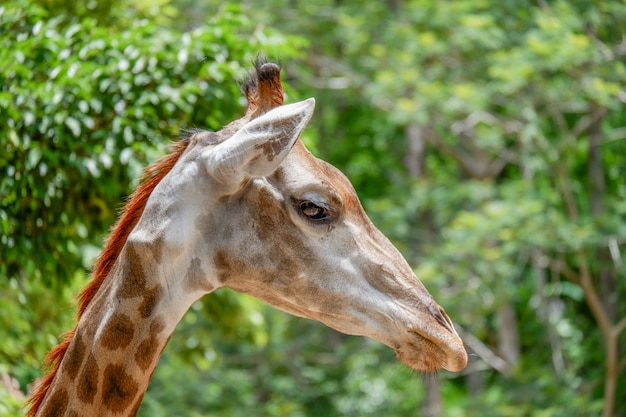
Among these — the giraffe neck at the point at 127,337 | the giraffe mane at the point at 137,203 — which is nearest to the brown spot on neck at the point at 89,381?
the giraffe neck at the point at 127,337

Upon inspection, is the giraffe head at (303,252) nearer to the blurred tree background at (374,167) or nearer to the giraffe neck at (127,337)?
the giraffe neck at (127,337)

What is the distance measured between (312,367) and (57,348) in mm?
10684

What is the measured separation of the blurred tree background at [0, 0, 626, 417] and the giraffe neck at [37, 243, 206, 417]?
84 cm

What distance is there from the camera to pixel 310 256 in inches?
117

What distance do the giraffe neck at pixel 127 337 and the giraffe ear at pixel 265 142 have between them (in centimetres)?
38

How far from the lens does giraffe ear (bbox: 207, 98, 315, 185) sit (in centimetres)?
282

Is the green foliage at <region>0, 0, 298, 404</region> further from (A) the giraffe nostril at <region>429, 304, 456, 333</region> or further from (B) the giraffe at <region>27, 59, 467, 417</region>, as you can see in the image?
(A) the giraffe nostril at <region>429, 304, 456, 333</region>

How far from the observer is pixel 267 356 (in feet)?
44.2

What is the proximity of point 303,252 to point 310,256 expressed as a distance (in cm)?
2

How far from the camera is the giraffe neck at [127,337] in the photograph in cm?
295

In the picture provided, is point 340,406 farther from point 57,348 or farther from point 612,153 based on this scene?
point 57,348

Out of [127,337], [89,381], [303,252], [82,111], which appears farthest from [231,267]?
[82,111]

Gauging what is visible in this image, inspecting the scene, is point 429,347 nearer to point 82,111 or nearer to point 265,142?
point 265,142

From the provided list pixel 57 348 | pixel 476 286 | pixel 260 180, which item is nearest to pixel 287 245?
pixel 260 180
